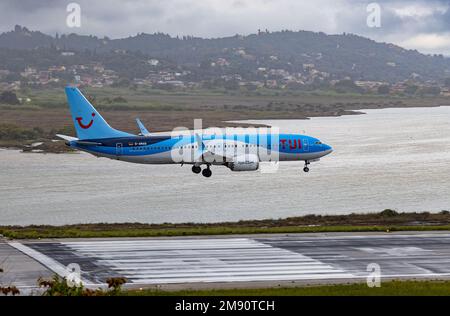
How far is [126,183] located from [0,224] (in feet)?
100

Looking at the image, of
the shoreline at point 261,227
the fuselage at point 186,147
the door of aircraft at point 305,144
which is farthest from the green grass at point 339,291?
the door of aircraft at point 305,144

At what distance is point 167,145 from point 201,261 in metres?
40.0

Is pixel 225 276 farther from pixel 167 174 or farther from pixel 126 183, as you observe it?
pixel 167 174

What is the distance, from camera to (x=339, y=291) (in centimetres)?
3494

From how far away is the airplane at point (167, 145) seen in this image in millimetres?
81250

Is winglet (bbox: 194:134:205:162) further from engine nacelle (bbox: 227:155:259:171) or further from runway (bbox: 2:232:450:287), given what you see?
runway (bbox: 2:232:450:287)

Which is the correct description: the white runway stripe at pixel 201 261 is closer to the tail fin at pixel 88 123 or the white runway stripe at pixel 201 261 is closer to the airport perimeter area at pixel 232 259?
the airport perimeter area at pixel 232 259

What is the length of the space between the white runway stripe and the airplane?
3193cm

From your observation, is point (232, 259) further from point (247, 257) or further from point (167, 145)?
point (167, 145)

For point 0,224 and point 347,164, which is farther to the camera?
point 347,164

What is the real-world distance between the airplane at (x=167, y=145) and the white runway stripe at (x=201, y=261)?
1257 inches

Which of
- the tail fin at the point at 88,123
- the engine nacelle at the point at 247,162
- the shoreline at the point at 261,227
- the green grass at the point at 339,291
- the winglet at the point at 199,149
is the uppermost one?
the tail fin at the point at 88,123
